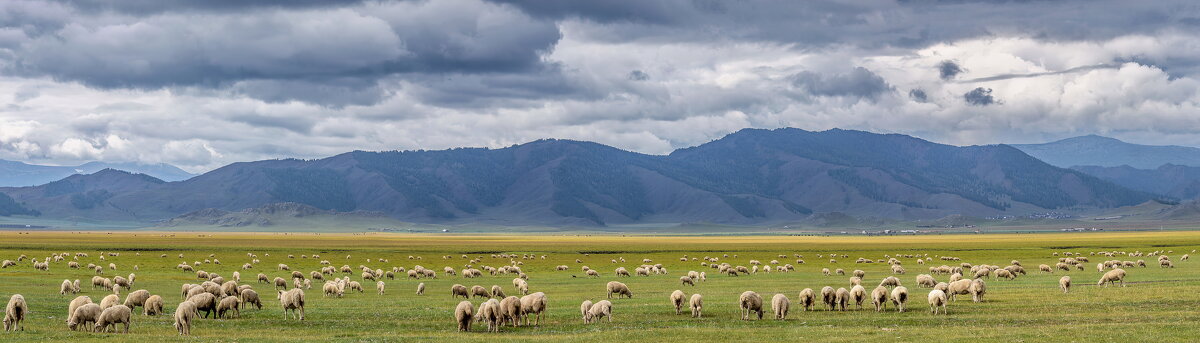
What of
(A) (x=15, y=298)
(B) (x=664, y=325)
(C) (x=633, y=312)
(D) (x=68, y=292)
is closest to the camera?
(A) (x=15, y=298)

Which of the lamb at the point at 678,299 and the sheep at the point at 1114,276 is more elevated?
the sheep at the point at 1114,276

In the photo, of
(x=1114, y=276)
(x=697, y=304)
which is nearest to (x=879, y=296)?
(x=697, y=304)

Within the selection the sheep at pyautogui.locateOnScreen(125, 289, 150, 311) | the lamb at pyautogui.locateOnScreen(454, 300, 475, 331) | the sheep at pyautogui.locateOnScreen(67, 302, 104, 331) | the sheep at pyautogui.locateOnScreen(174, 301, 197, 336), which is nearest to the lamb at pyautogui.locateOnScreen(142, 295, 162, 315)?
the sheep at pyautogui.locateOnScreen(125, 289, 150, 311)

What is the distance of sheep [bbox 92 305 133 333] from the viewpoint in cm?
2961

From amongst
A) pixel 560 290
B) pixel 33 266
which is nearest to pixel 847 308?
pixel 560 290

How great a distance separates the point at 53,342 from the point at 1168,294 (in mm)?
41653

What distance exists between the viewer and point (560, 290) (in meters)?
54.3

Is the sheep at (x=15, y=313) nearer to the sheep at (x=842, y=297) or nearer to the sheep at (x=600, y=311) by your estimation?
the sheep at (x=600, y=311)

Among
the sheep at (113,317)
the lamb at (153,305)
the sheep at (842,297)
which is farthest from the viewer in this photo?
the sheep at (842,297)

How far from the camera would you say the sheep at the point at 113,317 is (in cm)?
2961

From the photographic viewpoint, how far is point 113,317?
29.7 metres

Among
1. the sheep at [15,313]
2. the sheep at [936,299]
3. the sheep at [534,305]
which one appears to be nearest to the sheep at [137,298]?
the sheep at [15,313]

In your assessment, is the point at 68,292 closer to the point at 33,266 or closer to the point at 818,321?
Answer: the point at 33,266

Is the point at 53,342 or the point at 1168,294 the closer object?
the point at 53,342
